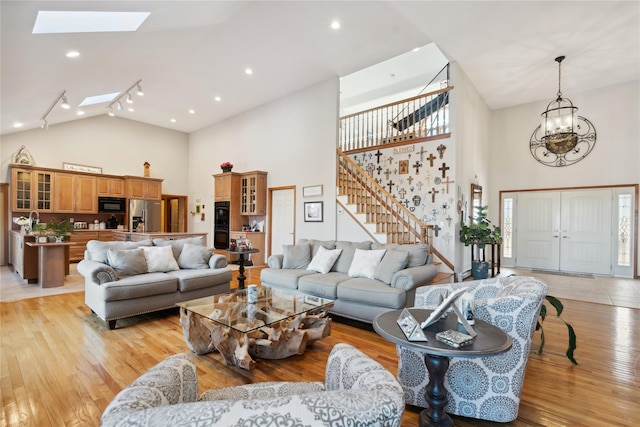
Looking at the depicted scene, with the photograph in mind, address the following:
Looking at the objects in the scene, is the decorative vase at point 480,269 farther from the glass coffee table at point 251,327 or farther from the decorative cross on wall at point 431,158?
the glass coffee table at point 251,327

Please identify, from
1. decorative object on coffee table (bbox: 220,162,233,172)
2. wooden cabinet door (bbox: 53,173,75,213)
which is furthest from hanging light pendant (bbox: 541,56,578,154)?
wooden cabinet door (bbox: 53,173,75,213)

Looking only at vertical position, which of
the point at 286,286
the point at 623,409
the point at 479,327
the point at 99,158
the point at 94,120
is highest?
the point at 94,120

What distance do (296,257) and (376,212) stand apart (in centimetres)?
252

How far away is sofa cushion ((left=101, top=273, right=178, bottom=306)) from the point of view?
133 inches

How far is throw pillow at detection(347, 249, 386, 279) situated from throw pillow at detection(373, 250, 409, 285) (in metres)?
0.08

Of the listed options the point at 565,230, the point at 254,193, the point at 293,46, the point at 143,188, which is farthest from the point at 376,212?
the point at 143,188

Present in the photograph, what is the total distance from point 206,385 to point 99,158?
8619 mm

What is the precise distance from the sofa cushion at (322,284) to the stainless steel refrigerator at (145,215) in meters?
6.61

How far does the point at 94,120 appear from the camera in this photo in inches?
333

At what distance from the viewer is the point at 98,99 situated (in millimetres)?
6508

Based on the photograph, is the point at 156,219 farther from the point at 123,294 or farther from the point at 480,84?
the point at 480,84

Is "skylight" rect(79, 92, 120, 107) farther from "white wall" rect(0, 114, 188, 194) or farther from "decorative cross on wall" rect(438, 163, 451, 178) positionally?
"decorative cross on wall" rect(438, 163, 451, 178)

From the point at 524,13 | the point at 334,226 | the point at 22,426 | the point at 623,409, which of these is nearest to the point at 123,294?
the point at 22,426

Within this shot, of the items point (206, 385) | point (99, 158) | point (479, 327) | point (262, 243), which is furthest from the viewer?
point (99, 158)
